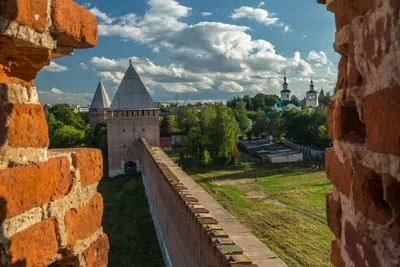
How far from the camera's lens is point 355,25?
143cm

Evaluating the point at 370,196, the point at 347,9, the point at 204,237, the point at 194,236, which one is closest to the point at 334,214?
the point at 370,196

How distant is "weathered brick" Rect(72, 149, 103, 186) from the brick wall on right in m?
1.11

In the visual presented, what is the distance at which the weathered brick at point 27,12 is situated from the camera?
1.38 metres

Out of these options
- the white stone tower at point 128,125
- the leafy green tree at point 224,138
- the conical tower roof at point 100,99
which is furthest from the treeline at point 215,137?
the conical tower roof at point 100,99

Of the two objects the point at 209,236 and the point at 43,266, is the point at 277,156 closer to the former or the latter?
the point at 209,236

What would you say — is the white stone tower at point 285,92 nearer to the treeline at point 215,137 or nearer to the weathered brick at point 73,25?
the treeline at point 215,137

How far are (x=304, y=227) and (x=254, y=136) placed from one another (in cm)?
4173

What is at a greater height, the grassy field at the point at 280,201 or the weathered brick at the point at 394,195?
the weathered brick at the point at 394,195

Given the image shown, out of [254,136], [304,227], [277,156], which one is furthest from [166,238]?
[254,136]

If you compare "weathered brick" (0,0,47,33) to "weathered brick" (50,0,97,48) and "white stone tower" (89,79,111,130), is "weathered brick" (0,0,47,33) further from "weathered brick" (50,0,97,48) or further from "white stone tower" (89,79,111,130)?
"white stone tower" (89,79,111,130)

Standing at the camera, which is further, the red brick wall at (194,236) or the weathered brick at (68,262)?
the red brick wall at (194,236)

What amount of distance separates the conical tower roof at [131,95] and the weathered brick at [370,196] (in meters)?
29.0

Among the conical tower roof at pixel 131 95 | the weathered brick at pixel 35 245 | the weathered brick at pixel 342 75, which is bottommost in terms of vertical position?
the weathered brick at pixel 35 245

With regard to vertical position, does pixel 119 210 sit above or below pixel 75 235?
below
